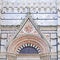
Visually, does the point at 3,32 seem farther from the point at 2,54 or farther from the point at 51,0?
the point at 51,0

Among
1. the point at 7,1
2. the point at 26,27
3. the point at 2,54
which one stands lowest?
the point at 2,54

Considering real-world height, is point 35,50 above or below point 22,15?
below

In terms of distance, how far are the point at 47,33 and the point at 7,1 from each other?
9.14 ft

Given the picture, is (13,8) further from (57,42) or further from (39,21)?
(57,42)

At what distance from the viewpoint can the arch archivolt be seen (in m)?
19.7

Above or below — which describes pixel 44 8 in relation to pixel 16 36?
above

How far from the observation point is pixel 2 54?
1958cm

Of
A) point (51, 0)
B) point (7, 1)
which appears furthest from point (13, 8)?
point (51, 0)

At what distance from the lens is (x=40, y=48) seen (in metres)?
19.8

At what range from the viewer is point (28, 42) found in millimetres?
19969

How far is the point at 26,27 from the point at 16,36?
2.32 ft

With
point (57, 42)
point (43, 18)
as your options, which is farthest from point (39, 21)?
point (57, 42)

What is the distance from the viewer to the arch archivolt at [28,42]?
19722mm

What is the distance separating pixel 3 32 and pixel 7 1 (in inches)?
69.4
